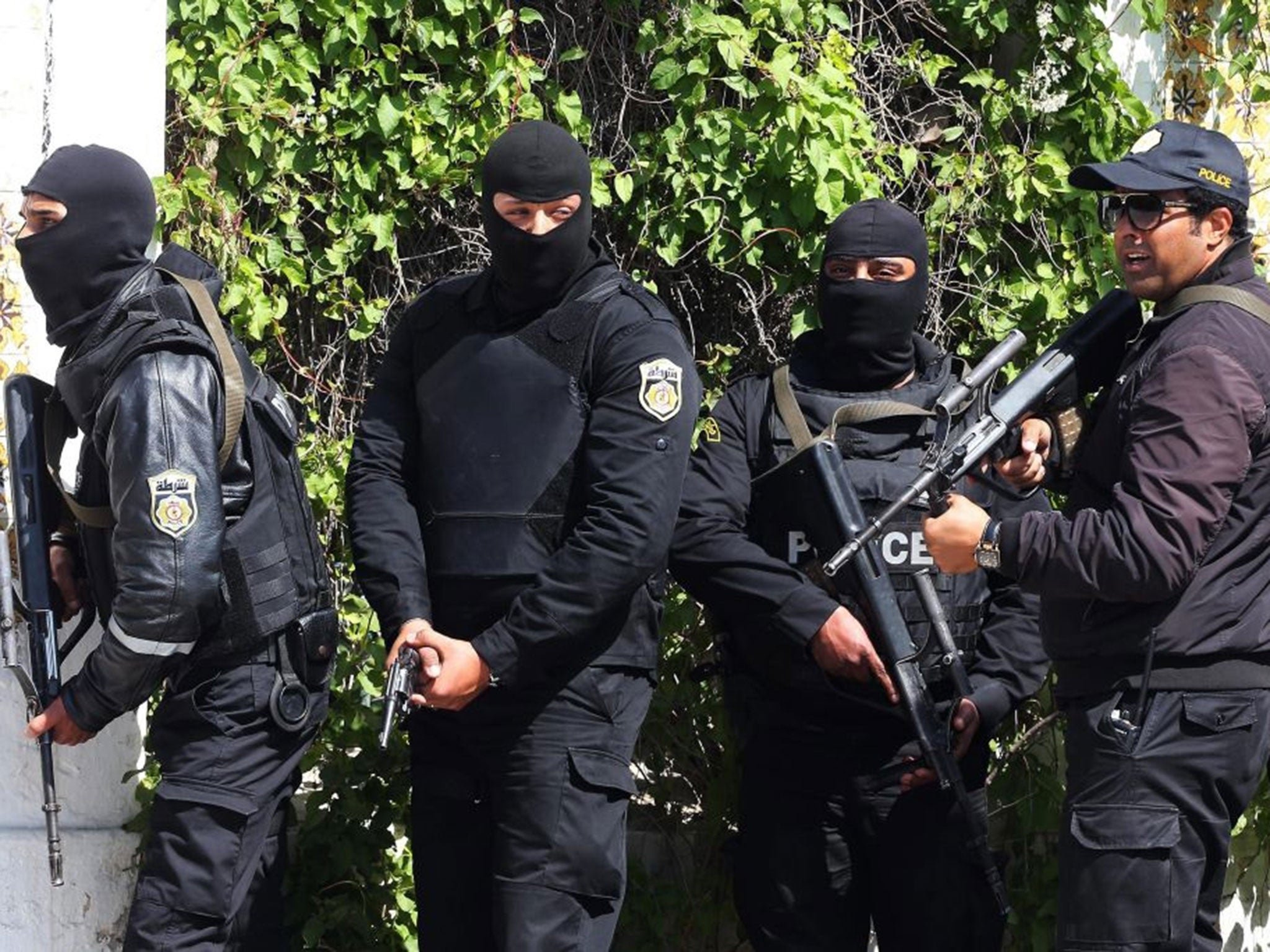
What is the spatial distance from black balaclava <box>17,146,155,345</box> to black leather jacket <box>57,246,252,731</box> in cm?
7

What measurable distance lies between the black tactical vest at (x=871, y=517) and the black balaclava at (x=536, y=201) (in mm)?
645

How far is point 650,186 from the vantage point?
563 cm

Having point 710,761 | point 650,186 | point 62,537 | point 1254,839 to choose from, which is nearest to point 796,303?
point 650,186

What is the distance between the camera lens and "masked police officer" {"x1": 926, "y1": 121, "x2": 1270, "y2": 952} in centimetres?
328

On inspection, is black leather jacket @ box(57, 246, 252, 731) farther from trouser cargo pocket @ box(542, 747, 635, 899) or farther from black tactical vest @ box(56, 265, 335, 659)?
trouser cargo pocket @ box(542, 747, 635, 899)

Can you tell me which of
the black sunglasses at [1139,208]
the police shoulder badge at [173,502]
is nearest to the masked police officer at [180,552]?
the police shoulder badge at [173,502]

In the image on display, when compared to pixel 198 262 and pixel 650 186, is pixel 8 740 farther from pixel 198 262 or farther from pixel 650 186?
pixel 650 186

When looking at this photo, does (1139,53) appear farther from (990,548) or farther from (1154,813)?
(1154,813)

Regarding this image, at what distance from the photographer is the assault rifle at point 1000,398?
3572mm

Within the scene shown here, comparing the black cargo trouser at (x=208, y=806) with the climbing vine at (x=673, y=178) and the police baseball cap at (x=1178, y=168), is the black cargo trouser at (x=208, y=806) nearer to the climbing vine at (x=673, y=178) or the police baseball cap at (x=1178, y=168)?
the climbing vine at (x=673, y=178)

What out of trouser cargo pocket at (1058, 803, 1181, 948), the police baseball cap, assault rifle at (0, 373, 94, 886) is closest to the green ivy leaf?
assault rifle at (0, 373, 94, 886)

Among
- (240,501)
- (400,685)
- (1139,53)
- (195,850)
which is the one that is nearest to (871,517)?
(400,685)

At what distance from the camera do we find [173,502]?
3549 mm

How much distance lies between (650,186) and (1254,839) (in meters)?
2.59
